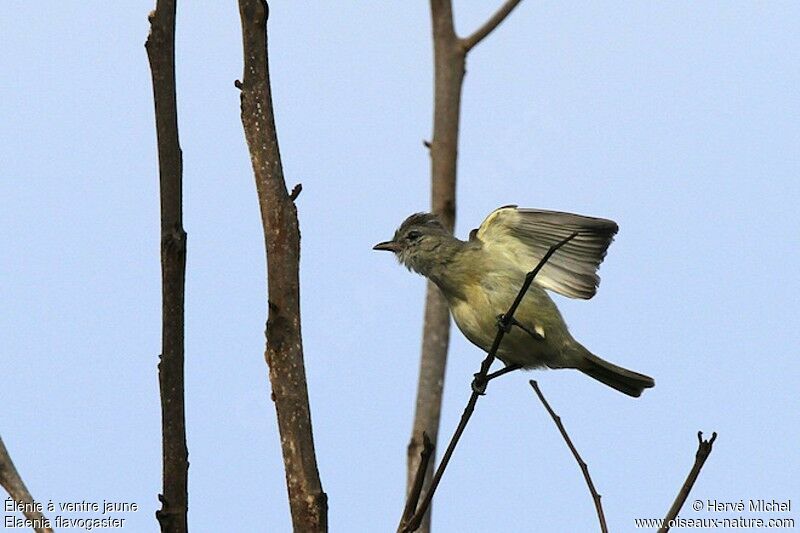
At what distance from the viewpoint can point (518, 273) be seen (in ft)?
18.8

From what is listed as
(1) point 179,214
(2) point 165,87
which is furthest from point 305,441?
(2) point 165,87

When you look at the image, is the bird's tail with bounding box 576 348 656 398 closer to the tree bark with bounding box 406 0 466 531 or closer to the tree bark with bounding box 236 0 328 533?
the tree bark with bounding box 406 0 466 531

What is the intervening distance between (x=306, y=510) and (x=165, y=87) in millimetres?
1260

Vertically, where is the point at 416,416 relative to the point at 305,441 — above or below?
above

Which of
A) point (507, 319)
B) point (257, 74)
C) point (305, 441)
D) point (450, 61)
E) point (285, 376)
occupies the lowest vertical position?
point (305, 441)

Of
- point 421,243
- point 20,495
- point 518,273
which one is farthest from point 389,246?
point 20,495

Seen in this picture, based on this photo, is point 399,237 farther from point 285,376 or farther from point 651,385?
point 285,376

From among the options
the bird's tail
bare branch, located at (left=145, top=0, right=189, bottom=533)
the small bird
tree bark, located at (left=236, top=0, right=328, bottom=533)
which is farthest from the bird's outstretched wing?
bare branch, located at (left=145, top=0, right=189, bottom=533)

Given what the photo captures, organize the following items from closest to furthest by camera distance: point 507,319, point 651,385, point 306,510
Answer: point 306,510 → point 507,319 → point 651,385

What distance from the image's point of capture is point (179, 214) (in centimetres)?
271

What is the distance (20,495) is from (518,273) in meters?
3.69

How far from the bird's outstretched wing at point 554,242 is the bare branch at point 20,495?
387 cm

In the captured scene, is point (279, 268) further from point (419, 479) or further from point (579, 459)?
point (579, 459)

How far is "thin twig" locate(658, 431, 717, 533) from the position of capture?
2785mm
